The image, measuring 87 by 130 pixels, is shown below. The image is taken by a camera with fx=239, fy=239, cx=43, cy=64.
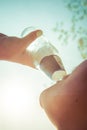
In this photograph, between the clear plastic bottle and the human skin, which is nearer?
the human skin

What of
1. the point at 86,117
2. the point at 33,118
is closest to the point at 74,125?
the point at 86,117

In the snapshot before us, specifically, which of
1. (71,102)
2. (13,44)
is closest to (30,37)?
(13,44)

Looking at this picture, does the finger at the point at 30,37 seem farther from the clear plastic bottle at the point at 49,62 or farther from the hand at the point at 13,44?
the clear plastic bottle at the point at 49,62

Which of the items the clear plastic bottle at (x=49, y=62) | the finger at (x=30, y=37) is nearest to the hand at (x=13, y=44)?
the finger at (x=30, y=37)

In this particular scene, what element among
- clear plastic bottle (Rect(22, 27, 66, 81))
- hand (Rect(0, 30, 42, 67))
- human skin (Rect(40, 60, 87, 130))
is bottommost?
clear plastic bottle (Rect(22, 27, 66, 81))

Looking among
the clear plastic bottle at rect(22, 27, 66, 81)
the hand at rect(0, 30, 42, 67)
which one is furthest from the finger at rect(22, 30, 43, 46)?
the clear plastic bottle at rect(22, 27, 66, 81)

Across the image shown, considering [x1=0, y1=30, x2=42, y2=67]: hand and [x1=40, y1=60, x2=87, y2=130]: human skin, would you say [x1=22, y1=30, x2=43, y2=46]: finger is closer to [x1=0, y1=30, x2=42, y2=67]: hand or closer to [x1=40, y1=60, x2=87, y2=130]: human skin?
[x1=0, y1=30, x2=42, y2=67]: hand

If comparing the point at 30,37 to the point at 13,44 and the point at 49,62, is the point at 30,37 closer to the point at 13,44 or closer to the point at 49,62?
the point at 13,44

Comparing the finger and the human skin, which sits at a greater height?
the finger

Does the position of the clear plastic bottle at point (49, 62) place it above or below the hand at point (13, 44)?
below
